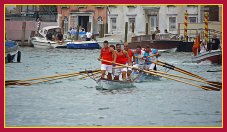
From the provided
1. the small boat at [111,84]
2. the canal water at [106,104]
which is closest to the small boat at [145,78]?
the canal water at [106,104]

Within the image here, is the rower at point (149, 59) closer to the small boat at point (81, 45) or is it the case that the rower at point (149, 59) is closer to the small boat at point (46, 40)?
the small boat at point (46, 40)

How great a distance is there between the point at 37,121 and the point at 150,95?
12.4ft

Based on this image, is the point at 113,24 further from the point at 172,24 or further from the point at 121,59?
the point at 121,59

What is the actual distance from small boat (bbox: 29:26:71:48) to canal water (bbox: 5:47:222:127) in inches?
315

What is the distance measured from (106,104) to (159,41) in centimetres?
1235

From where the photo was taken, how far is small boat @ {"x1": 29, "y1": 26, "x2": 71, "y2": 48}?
87.5 ft

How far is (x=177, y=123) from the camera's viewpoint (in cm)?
1186

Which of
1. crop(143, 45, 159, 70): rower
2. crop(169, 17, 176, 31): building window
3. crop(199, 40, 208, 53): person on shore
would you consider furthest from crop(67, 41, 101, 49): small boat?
crop(143, 45, 159, 70): rower

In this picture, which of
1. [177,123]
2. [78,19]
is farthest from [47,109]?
[78,19]

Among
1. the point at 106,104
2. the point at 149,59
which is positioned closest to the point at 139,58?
the point at 149,59

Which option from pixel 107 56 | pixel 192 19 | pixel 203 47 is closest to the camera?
pixel 107 56

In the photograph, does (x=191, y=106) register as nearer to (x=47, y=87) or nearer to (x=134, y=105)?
(x=134, y=105)

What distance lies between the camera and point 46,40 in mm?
28141

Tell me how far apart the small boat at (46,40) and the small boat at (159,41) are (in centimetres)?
307
